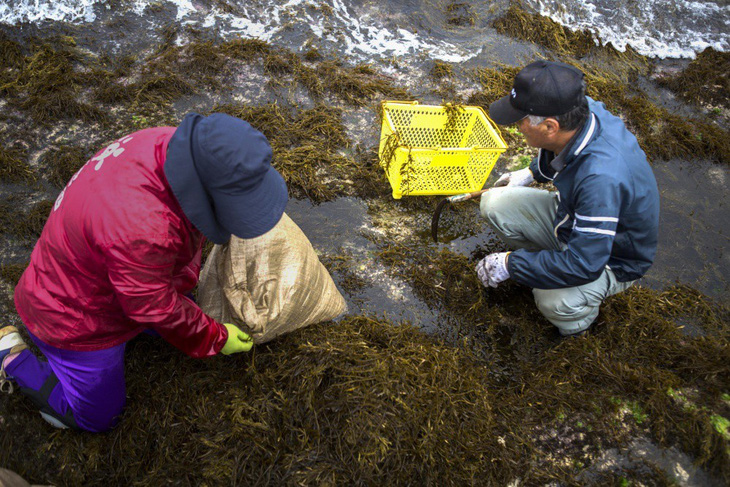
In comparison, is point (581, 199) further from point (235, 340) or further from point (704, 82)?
point (704, 82)

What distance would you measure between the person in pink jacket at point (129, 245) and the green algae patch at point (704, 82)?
4.74 m

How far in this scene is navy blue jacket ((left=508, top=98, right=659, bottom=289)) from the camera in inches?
77.4

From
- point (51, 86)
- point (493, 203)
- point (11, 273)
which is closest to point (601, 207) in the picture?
point (493, 203)

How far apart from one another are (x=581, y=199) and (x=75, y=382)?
2394mm

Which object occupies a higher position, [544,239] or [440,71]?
[440,71]

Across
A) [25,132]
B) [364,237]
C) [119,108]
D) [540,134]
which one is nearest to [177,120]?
[119,108]

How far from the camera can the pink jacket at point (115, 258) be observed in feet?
4.70

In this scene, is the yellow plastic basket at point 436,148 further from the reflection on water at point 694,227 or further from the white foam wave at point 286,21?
the white foam wave at point 286,21

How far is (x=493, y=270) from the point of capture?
2.49 m

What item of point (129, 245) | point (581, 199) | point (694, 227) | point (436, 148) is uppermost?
point (129, 245)

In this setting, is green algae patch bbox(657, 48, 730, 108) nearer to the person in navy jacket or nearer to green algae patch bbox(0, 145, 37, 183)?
the person in navy jacket

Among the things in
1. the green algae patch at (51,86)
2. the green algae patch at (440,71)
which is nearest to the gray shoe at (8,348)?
the green algae patch at (51,86)

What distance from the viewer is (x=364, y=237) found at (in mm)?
→ 2965

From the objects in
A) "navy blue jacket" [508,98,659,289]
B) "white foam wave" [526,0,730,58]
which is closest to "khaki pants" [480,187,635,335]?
"navy blue jacket" [508,98,659,289]
